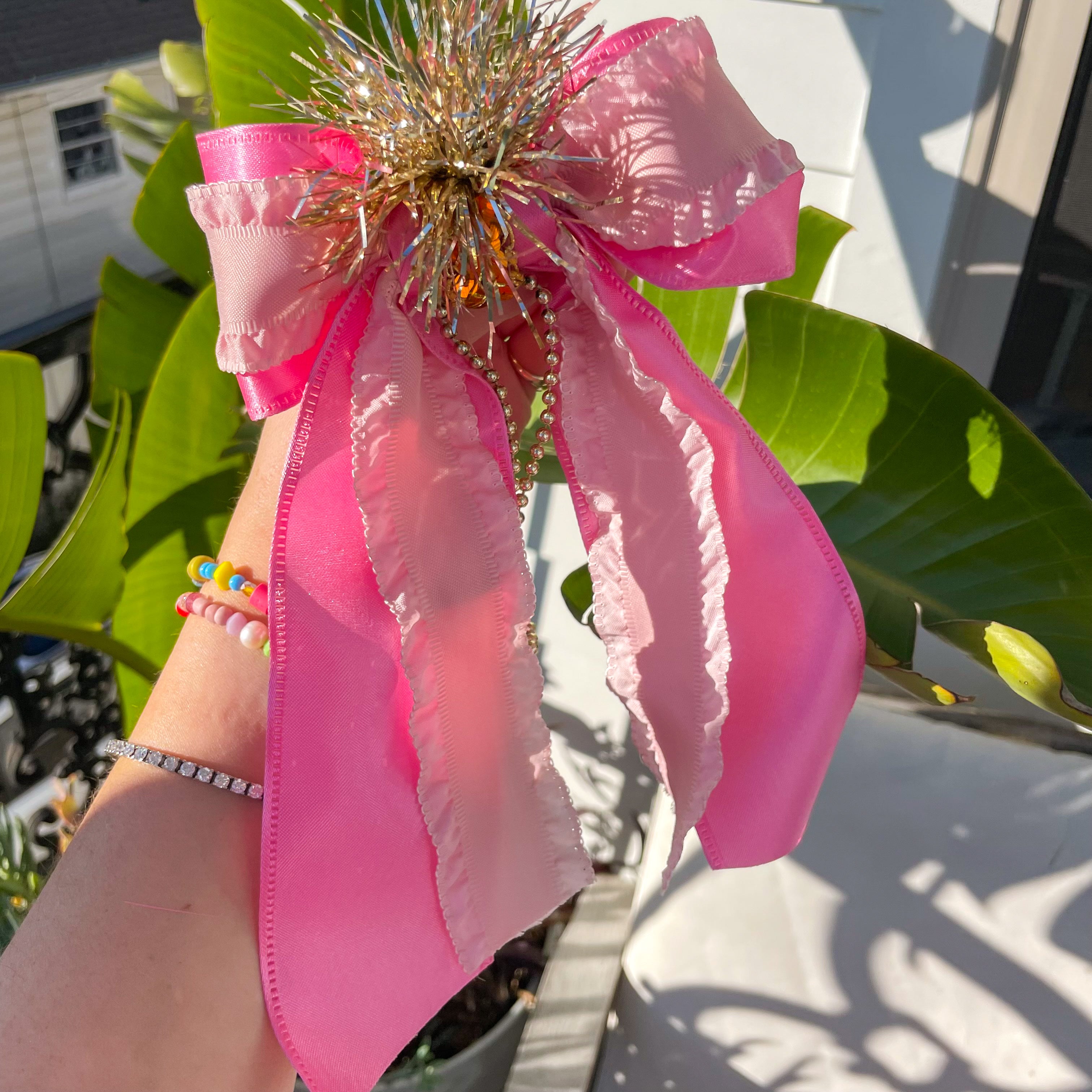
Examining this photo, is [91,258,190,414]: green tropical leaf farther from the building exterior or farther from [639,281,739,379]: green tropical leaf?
[639,281,739,379]: green tropical leaf

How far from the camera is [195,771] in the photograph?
0.44 m

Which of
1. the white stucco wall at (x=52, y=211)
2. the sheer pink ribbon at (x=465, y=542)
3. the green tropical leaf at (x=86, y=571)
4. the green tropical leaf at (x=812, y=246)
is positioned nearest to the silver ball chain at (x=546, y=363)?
the sheer pink ribbon at (x=465, y=542)

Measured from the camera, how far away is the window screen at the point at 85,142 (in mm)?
949

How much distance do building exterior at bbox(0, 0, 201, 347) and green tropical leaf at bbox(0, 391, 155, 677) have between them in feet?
1.33

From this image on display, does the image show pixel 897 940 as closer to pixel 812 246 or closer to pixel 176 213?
pixel 812 246

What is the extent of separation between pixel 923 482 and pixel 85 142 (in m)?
0.96

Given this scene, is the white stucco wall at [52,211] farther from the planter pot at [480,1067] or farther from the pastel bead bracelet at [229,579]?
the planter pot at [480,1067]

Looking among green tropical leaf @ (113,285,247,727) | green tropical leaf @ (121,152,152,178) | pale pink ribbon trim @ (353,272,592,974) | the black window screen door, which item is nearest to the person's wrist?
pale pink ribbon trim @ (353,272,592,974)

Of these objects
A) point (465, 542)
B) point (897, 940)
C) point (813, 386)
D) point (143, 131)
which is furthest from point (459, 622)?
point (143, 131)

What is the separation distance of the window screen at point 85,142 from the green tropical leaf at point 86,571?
0.45 meters

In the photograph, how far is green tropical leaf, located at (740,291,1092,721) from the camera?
53 centimetres

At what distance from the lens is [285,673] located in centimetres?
A: 40

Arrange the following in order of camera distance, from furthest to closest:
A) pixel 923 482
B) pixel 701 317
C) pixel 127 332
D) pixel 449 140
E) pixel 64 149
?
pixel 64 149 → pixel 127 332 → pixel 701 317 → pixel 923 482 → pixel 449 140

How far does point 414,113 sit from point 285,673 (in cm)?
25
